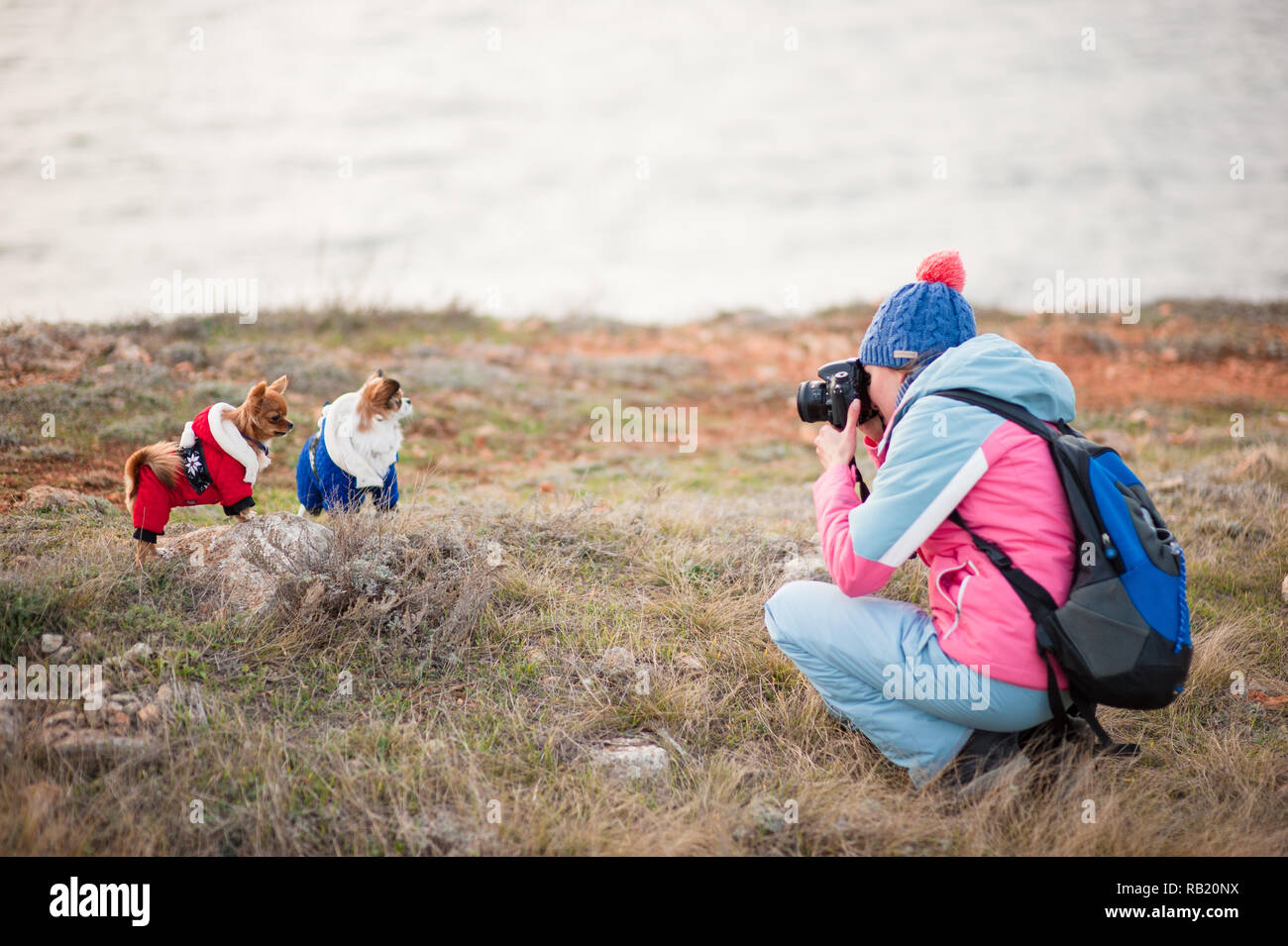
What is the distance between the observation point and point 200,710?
109 inches

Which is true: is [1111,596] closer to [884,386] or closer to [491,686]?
[884,386]

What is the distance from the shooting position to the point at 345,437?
3650 millimetres

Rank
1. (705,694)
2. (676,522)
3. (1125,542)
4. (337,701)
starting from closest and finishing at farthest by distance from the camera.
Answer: (1125,542)
(337,701)
(705,694)
(676,522)

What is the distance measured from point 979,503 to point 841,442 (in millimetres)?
504

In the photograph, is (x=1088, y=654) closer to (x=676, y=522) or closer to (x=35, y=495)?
(x=676, y=522)

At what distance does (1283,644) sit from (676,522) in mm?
3080

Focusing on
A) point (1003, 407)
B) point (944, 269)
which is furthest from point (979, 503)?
point (944, 269)

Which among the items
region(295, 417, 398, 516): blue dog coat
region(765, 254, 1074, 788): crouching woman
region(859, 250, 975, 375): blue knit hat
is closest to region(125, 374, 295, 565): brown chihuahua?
region(295, 417, 398, 516): blue dog coat

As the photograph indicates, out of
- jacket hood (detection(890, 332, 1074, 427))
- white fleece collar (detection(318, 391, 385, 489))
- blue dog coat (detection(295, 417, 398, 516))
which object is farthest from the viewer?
blue dog coat (detection(295, 417, 398, 516))

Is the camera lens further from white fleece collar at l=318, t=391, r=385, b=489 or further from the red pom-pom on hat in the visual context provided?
white fleece collar at l=318, t=391, r=385, b=489

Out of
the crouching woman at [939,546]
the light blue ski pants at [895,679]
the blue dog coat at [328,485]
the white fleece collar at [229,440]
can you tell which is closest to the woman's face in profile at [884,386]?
the crouching woman at [939,546]

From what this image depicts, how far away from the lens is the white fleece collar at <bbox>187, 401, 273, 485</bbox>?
3.33 m

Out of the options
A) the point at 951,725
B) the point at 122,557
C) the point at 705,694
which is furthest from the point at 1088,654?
the point at 122,557

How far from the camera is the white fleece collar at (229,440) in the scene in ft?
10.9
